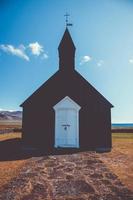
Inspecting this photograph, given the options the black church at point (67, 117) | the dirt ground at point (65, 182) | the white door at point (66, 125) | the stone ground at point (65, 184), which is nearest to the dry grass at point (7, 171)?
A: the dirt ground at point (65, 182)

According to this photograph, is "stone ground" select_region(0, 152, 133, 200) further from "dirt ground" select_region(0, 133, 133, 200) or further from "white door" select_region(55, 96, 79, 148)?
"white door" select_region(55, 96, 79, 148)

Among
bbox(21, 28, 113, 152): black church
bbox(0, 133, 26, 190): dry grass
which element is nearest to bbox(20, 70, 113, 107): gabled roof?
bbox(21, 28, 113, 152): black church

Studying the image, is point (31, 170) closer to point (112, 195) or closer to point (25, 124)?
point (112, 195)

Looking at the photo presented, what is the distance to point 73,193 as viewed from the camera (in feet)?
20.2

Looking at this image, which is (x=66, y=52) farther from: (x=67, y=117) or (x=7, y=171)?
(x=7, y=171)

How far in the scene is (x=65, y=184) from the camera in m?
7.00

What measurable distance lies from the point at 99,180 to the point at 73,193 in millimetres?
1628

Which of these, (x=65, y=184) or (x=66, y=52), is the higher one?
(x=66, y=52)

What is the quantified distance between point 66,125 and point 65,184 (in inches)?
392

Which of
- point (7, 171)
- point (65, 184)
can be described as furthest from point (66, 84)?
point (65, 184)

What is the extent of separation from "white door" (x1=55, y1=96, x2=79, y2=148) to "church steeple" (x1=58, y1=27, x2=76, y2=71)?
12.0 feet

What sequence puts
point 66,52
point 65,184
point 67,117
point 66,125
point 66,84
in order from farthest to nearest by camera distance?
point 66,52 < point 66,84 < point 67,117 < point 66,125 < point 65,184

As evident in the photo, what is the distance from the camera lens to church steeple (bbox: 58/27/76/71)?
61.5 feet

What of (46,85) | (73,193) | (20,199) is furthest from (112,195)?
(46,85)
